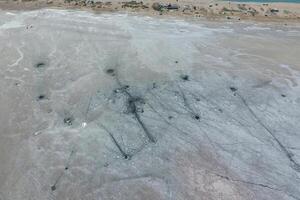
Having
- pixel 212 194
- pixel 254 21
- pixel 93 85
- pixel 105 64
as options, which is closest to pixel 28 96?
pixel 93 85

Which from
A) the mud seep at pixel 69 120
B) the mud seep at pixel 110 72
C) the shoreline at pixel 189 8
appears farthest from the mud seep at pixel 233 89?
the shoreline at pixel 189 8

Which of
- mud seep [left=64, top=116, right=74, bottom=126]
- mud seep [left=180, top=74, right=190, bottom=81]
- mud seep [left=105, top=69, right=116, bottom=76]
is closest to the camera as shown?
mud seep [left=64, top=116, right=74, bottom=126]

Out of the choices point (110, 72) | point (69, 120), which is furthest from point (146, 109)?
point (110, 72)

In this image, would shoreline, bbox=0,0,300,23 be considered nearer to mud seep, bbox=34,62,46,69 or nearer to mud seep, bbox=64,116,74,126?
mud seep, bbox=34,62,46,69

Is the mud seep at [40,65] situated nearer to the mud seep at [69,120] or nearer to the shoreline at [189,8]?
the mud seep at [69,120]

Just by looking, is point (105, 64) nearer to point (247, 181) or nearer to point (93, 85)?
point (93, 85)

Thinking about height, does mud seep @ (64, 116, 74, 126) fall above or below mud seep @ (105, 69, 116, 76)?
below

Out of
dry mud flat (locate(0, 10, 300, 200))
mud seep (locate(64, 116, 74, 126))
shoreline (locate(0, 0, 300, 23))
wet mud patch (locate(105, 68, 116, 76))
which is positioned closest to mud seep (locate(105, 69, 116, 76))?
wet mud patch (locate(105, 68, 116, 76))
